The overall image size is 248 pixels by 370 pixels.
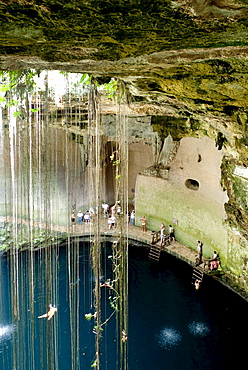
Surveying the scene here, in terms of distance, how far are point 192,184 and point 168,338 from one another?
421 centimetres

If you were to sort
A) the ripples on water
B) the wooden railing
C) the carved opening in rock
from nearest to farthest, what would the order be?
the ripples on water
the carved opening in rock
the wooden railing

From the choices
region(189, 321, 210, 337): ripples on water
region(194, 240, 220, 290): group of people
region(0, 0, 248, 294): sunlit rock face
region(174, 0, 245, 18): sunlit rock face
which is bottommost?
region(189, 321, 210, 337): ripples on water

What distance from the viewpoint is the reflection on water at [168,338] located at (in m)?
5.78

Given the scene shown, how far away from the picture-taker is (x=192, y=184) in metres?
8.90

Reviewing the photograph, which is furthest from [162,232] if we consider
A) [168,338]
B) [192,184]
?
[168,338]

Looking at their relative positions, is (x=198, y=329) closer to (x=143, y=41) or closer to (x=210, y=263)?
(x=210, y=263)

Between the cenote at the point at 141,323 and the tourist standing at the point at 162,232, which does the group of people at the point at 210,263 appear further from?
the tourist standing at the point at 162,232

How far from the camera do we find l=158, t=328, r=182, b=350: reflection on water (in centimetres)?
578

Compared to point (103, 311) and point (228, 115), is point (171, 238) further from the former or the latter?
point (228, 115)

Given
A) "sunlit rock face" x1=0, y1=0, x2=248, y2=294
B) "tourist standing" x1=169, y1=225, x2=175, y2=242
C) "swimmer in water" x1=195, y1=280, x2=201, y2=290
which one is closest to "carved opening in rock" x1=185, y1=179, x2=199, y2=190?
"tourist standing" x1=169, y1=225, x2=175, y2=242

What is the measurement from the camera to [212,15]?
5.01 feet

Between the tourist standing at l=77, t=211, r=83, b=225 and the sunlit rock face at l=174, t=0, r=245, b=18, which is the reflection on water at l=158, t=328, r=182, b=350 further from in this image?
the sunlit rock face at l=174, t=0, r=245, b=18

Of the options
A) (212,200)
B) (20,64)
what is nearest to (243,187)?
(212,200)

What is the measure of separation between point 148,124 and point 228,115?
4.40 m
